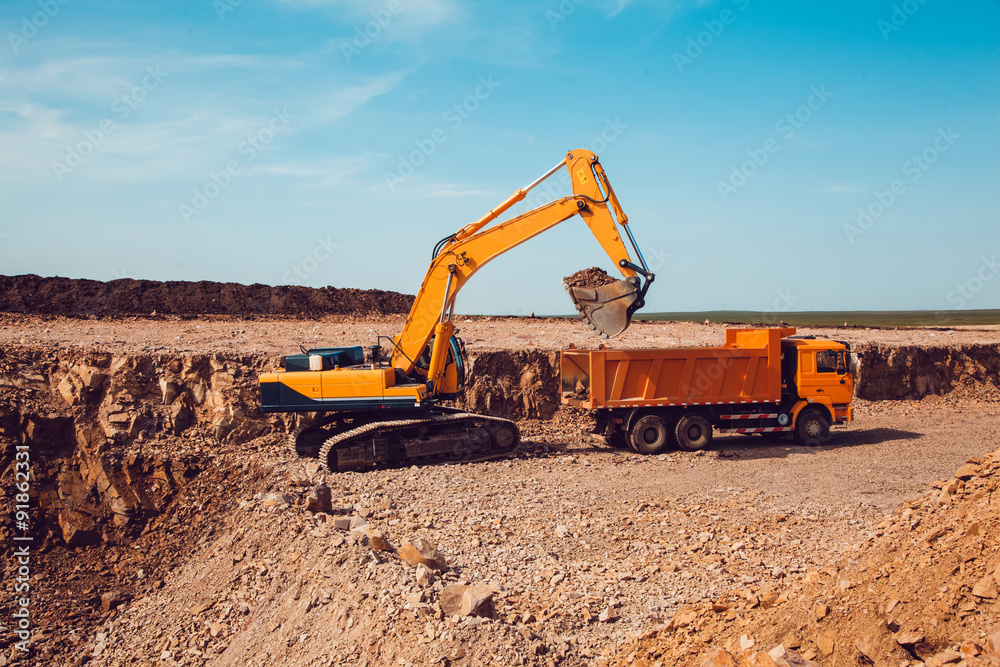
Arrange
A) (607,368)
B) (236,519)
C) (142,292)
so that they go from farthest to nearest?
(142,292) < (607,368) < (236,519)

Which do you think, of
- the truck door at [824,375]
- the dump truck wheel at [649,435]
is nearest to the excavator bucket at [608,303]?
the dump truck wheel at [649,435]

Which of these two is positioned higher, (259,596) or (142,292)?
(142,292)

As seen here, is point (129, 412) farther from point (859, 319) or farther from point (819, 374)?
point (859, 319)

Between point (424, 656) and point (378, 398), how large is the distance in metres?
7.56

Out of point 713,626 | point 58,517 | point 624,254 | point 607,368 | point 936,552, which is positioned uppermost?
point 624,254

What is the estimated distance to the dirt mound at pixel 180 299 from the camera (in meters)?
26.8

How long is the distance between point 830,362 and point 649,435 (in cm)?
442

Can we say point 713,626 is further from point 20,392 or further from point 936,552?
point 20,392

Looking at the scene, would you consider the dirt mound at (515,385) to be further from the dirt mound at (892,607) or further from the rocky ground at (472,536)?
the dirt mound at (892,607)

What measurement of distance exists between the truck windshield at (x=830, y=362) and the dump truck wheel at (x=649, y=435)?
3.78m

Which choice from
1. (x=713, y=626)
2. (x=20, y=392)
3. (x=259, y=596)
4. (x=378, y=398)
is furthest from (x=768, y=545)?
(x=20, y=392)

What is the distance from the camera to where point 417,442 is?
43.6 ft

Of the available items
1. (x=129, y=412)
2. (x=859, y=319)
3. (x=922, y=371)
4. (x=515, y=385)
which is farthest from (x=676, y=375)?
(x=859, y=319)

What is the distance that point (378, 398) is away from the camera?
1312 centimetres
